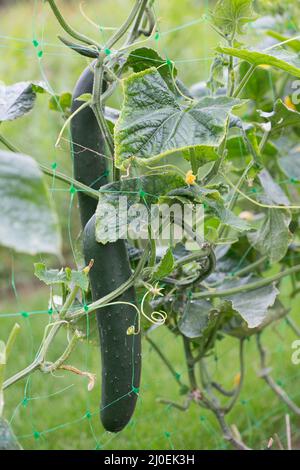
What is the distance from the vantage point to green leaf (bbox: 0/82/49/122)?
2.99 ft

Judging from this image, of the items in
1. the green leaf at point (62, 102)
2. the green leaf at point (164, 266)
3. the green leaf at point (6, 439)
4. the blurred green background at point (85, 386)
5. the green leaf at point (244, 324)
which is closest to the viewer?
the green leaf at point (6, 439)

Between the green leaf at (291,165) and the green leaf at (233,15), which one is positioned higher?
the green leaf at (233,15)

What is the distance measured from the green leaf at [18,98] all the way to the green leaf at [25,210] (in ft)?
1.38

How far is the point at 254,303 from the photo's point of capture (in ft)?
3.41

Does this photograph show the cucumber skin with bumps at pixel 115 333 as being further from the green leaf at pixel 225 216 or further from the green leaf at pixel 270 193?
the green leaf at pixel 270 193

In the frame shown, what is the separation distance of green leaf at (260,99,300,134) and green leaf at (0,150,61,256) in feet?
1.89

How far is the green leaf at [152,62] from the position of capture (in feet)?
2.99

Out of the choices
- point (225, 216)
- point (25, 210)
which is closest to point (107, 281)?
point (225, 216)

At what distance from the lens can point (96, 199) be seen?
3.14 ft

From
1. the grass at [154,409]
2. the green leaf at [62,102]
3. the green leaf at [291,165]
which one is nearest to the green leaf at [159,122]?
the green leaf at [62,102]

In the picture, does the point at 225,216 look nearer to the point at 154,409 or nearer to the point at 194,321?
the point at 194,321

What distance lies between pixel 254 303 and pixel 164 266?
213 mm

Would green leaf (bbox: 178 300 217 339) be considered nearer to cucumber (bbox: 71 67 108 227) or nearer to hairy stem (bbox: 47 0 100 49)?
cucumber (bbox: 71 67 108 227)
